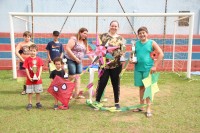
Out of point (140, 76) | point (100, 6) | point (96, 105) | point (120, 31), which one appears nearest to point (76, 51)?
point (96, 105)

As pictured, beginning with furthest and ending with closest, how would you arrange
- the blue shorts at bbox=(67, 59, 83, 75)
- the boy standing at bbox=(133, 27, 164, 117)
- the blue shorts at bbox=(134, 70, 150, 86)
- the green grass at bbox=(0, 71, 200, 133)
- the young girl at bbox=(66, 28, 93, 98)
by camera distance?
the blue shorts at bbox=(67, 59, 83, 75)
the young girl at bbox=(66, 28, 93, 98)
the blue shorts at bbox=(134, 70, 150, 86)
the boy standing at bbox=(133, 27, 164, 117)
the green grass at bbox=(0, 71, 200, 133)

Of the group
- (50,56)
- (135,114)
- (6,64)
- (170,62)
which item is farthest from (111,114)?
(6,64)

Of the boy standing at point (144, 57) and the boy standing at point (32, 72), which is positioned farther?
the boy standing at point (32, 72)

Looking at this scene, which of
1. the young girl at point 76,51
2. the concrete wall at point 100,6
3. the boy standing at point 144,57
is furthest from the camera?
the concrete wall at point 100,6

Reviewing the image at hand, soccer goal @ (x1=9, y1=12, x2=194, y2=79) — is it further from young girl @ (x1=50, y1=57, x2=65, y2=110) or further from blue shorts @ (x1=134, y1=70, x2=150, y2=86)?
blue shorts @ (x1=134, y1=70, x2=150, y2=86)

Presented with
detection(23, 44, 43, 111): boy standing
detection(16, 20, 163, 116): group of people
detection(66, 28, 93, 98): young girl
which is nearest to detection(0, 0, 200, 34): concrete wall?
detection(66, 28, 93, 98): young girl

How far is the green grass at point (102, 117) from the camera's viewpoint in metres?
3.46

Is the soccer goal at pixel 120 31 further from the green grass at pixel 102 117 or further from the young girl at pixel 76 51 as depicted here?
the young girl at pixel 76 51

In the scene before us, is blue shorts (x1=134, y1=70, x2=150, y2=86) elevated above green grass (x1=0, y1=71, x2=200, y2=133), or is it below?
above

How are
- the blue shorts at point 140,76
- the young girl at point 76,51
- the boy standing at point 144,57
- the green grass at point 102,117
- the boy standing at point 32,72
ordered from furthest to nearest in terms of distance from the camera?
1. the young girl at point 76,51
2. the boy standing at point 32,72
3. the blue shorts at point 140,76
4. the boy standing at point 144,57
5. the green grass at point 102,117

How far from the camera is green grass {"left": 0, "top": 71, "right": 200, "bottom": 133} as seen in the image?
136 inches

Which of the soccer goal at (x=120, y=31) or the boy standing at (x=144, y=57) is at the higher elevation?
the soccer goal at (x=120, y=31)

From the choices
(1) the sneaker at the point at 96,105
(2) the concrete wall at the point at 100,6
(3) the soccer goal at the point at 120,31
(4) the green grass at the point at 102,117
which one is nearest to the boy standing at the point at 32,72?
(4) the green grass at the point at 102,117

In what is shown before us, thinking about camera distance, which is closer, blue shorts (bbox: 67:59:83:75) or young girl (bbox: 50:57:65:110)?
young girl (bbox: 50:57:65:110)
